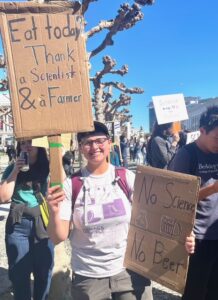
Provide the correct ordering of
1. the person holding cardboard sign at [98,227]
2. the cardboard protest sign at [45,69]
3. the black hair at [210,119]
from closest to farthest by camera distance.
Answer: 1. the cardboard protest sign at [45,69]
2. the person holding cardboard sign at [98,227]
3. the black hair at [210,119]

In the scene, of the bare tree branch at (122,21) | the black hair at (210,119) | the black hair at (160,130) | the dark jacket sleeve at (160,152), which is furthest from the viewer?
the bare tree branch at (122,21)

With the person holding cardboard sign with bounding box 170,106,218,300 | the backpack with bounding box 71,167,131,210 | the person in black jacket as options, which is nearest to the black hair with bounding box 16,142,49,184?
the backpack with bounding box 71,167,131,210

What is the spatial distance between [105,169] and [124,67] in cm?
1119

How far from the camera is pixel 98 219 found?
2.36 meters

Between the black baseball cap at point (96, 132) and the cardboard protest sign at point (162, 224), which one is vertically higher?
the black baseball cap at point (96, 132)

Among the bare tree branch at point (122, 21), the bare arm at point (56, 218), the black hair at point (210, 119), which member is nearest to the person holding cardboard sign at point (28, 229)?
the bare arm at point (56, 218)

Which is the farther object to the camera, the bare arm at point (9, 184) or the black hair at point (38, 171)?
the black hair at point (38, 171)

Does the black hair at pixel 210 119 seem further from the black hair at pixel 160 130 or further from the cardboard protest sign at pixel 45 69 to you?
the black hair at pixel 160 130

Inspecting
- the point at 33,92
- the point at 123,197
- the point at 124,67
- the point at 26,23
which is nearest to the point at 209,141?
the point at 123,197

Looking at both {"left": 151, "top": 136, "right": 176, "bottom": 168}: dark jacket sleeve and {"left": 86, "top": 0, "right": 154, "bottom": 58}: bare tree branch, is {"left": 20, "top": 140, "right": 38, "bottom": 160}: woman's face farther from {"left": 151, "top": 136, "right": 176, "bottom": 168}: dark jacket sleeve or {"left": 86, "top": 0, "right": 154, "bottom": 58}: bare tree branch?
{"left": 86, "top": 0, "right": 154, "bottom": 58}: bare tree branch

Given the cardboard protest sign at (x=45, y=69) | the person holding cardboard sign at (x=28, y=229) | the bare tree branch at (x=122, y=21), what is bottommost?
the person holding cardboard sign at (x=28, y=229)

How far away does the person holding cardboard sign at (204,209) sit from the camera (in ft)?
8.72

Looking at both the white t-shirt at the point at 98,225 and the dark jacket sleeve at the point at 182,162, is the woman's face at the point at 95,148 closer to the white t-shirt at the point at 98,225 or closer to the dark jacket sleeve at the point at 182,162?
the white t-shirt at the point at 98,225

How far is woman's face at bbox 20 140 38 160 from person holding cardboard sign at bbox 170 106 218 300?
1147 millimetres
